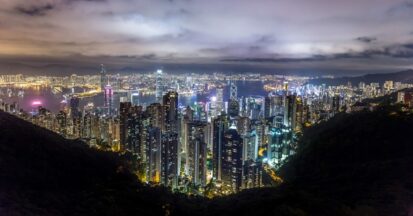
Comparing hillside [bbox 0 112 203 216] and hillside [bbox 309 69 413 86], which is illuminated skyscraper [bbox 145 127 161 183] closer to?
hillside [bbox 0 112 203 216]

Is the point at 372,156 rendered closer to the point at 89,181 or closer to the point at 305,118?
the point at 89,181

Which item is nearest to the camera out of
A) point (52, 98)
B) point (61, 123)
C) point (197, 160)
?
point (197, 160)

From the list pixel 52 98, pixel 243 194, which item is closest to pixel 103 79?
pixel 52 98

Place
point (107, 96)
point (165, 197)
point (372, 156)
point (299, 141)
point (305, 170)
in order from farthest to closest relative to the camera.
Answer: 1. point (107, 96)
2. point (299, 141)
3. point (305, 170)
4. point (372, 156)
5. point (165, 197)

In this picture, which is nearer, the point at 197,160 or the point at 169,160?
the point at 169,160

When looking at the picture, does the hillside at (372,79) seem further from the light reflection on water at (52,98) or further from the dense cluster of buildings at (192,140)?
the dense cluster of buildings at (192,140)

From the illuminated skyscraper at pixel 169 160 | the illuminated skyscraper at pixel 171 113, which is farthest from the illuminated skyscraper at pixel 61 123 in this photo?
the illuminated skyscraper at pixel 169 160

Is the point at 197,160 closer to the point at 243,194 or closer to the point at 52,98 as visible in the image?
the point at 243,194

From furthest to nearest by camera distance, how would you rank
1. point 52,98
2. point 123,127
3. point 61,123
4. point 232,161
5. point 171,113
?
1. point 52,98
2. point 171,113
3. point 61,123
4. point 123,127
5. point 232,161

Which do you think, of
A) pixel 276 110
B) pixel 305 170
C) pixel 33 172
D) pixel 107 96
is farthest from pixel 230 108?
pixel 33 172
